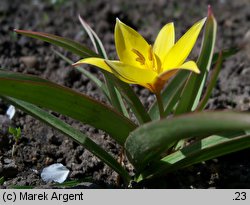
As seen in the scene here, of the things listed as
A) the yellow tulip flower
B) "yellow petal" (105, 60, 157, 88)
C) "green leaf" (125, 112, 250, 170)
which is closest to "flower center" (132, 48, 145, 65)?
the yellow tulip flower

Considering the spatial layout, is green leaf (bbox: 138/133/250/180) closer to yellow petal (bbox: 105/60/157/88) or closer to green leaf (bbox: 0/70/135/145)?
green leaf (bbox: 0/70/135/145)

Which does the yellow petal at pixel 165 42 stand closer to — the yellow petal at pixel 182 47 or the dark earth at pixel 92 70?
the yellow petal at pixel 182 47

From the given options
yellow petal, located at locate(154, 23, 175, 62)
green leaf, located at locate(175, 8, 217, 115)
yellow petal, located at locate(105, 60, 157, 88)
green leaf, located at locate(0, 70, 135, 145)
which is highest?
yellow petal, located at locate(154, 23, 175, 62)

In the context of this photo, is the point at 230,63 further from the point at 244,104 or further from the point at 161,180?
the point at 161,180

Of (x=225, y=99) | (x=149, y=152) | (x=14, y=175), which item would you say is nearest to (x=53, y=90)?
(x=149, y=152)

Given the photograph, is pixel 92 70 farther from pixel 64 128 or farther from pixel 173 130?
pixel 173 130

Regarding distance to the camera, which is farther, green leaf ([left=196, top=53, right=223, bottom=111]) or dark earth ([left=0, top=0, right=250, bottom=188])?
dark earth ([left=0, top=0, right=250, bottom=188])

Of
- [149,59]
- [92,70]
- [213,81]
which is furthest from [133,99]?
[92,70]
